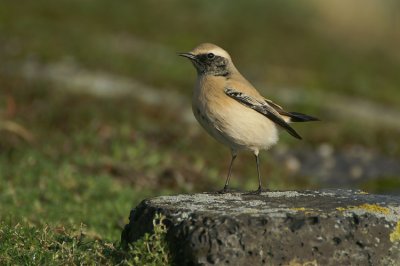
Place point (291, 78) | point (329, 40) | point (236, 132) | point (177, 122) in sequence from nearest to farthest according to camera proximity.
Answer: point (236, 132)
point (177, 122)
point (291, 78)
point (329, 40)

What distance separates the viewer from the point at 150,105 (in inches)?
664

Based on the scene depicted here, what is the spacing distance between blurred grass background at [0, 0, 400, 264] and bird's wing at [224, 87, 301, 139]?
2.09 meters

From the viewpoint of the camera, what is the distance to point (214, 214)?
639cm

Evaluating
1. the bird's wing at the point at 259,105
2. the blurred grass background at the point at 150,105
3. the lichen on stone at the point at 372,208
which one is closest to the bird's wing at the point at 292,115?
the bird's wing at the point at 259,105

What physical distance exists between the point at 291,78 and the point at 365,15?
11.5m

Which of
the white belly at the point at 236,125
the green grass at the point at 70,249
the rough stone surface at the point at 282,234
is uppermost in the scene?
the white belly at the point at 236,125

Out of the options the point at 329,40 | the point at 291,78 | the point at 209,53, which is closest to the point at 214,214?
the point at 209,53

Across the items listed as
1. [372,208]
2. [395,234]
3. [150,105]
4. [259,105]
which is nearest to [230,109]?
[259,105]

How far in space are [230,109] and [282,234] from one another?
6.80 ft

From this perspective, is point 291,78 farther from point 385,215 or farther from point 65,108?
point 385,215

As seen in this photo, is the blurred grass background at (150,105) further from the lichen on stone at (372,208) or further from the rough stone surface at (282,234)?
the lichen on stone at (372,208)

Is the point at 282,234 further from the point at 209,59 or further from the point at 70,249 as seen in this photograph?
the point at 209,59

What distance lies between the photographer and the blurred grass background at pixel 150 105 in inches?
464

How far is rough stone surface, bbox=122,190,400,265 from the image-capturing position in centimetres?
617
